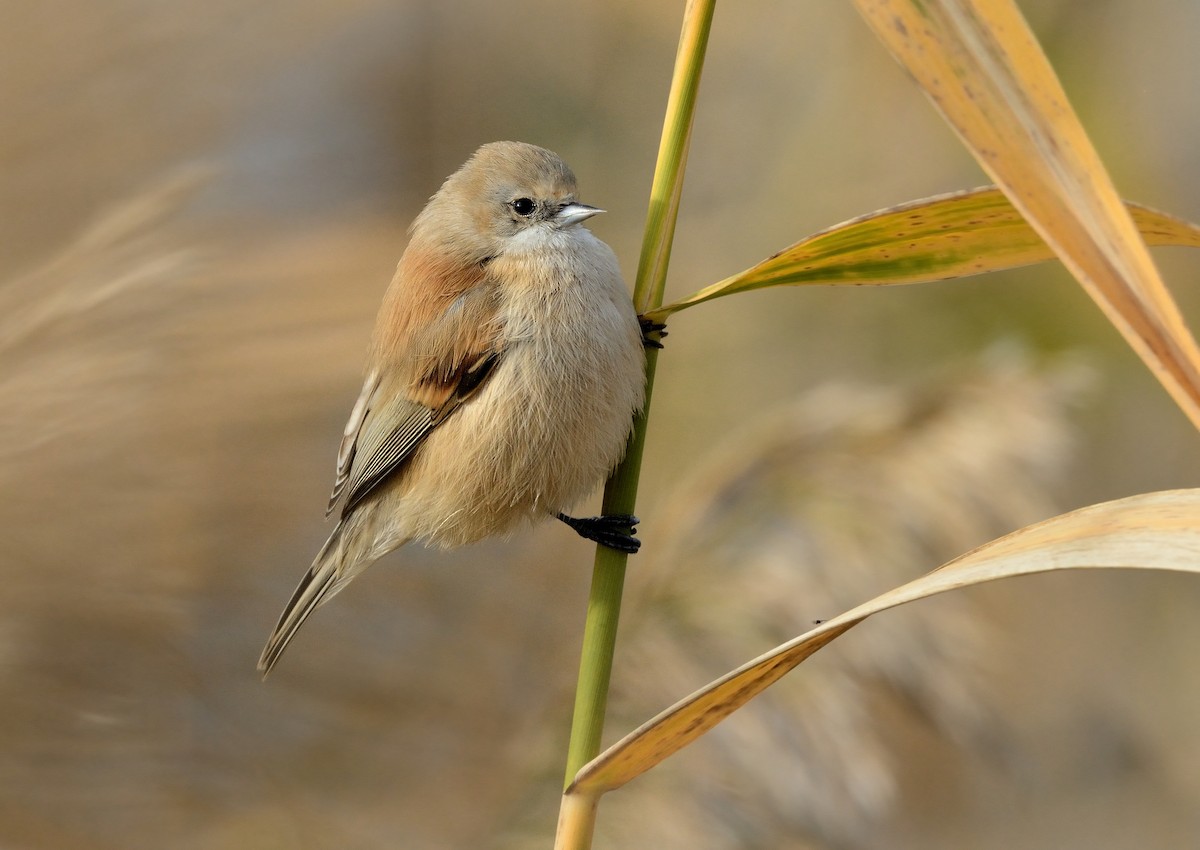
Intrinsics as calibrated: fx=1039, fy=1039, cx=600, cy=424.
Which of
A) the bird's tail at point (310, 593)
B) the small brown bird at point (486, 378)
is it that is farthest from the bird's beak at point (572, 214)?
the bird's tail at point (310, 593)

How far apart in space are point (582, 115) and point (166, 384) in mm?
1554

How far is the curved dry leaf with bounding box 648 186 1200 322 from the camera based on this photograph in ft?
4.23

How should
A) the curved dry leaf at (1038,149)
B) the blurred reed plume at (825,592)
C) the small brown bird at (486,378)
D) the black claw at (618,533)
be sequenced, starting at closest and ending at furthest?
1. the curved dry leaf at (1038,149)
2. the black claw at (618,533)
3. the small brown bird at (486,378)
4. the blurred reed plume at (825,592)

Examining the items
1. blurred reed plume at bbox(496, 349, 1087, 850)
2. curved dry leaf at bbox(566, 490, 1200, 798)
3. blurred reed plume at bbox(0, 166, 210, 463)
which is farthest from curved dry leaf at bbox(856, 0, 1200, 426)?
blurred reed plume at bbox(0, 166, 210, 463)

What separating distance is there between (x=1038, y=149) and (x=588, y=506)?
1.70m

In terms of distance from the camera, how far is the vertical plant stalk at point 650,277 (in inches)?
52.6

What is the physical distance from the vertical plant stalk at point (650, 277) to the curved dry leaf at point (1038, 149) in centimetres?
49

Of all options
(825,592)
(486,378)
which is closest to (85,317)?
(486,378)

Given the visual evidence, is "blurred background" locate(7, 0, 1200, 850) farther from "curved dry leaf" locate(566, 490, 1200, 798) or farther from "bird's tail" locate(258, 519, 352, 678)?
"curved dry leaf" locate(566, 490, 1200, 798)

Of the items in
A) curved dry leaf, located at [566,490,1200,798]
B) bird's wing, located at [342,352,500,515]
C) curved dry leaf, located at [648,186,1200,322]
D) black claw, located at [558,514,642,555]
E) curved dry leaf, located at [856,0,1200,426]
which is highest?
bird's wing, located at [342,352,500,515]

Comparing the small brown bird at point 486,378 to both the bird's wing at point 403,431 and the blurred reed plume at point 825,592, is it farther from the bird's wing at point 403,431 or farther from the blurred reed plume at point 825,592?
the blurred reed plume at point 825,592

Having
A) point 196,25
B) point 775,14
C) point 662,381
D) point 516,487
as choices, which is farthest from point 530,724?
point 775,14

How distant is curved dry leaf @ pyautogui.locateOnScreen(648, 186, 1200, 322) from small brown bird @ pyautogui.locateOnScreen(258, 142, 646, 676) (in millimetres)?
677

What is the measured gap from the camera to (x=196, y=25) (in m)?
3.00
